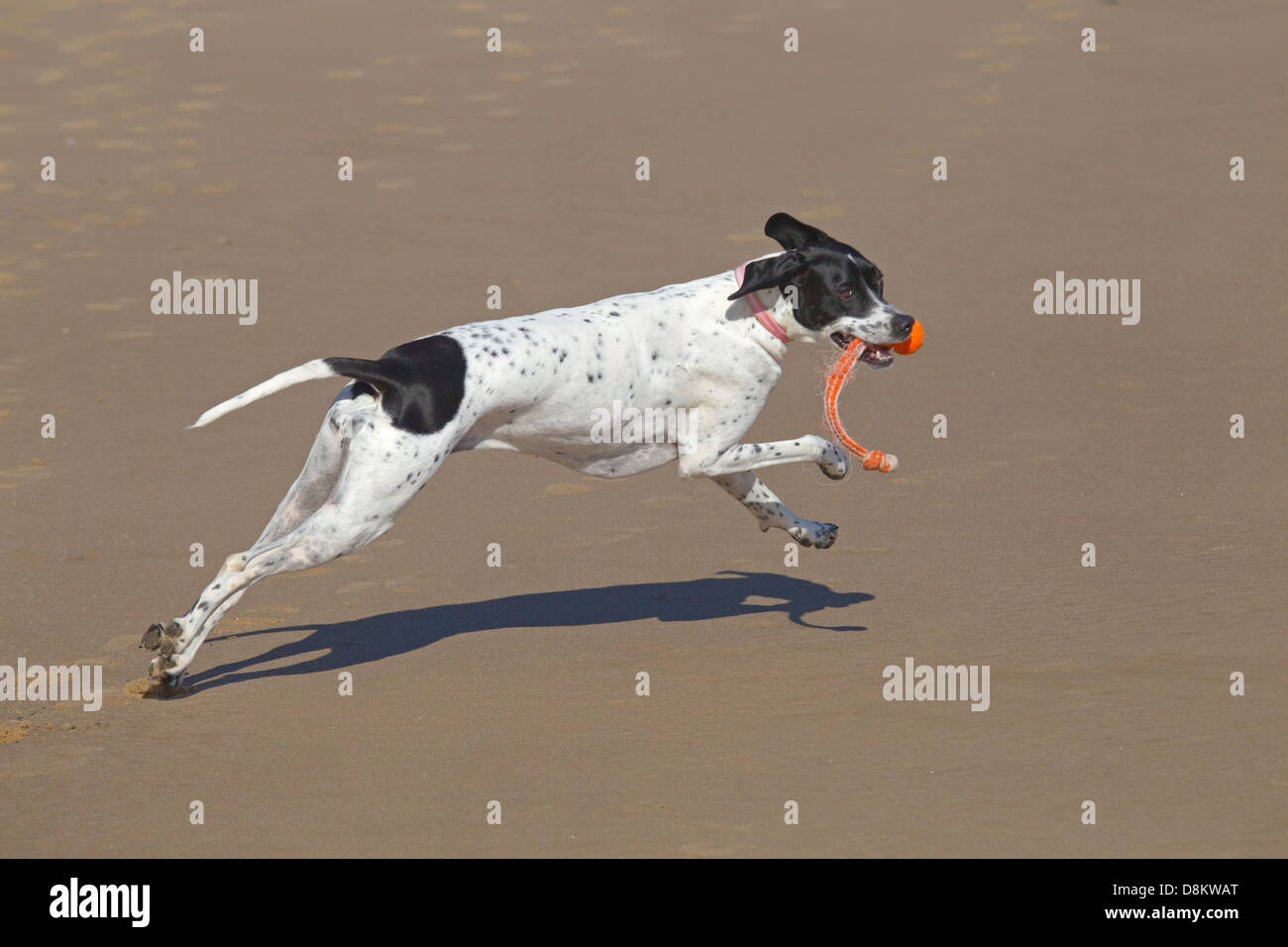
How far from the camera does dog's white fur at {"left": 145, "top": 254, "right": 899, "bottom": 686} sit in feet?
21.8

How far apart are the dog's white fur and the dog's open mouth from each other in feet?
0.27

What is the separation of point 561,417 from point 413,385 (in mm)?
782

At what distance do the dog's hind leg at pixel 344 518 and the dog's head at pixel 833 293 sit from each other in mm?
1640

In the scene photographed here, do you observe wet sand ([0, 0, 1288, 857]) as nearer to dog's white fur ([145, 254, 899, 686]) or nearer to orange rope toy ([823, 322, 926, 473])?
orange rope toy ([823, 322, 926, 473])

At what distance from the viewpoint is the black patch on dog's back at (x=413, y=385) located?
21.6ft

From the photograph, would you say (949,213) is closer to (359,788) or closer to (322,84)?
(322,84)

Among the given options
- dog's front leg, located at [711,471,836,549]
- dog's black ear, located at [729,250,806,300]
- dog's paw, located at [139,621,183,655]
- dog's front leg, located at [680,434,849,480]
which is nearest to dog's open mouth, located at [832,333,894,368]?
dog's black ear, located at [729,250,806,300]

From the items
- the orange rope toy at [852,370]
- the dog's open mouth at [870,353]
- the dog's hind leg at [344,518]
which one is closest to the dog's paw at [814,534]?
the orange rope toy at [852,370]

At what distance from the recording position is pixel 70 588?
28.2ft

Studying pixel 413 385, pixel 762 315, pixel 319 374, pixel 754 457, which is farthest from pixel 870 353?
pixel 319 374

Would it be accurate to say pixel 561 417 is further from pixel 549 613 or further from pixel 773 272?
pixel 549 613

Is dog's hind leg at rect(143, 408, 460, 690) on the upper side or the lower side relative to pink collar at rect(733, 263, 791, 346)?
lower

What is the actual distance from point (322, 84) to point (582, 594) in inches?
489

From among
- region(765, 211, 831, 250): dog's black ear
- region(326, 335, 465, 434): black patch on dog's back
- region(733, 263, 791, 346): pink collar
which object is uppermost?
region(765, 211, 831, 250): dog's black ear
